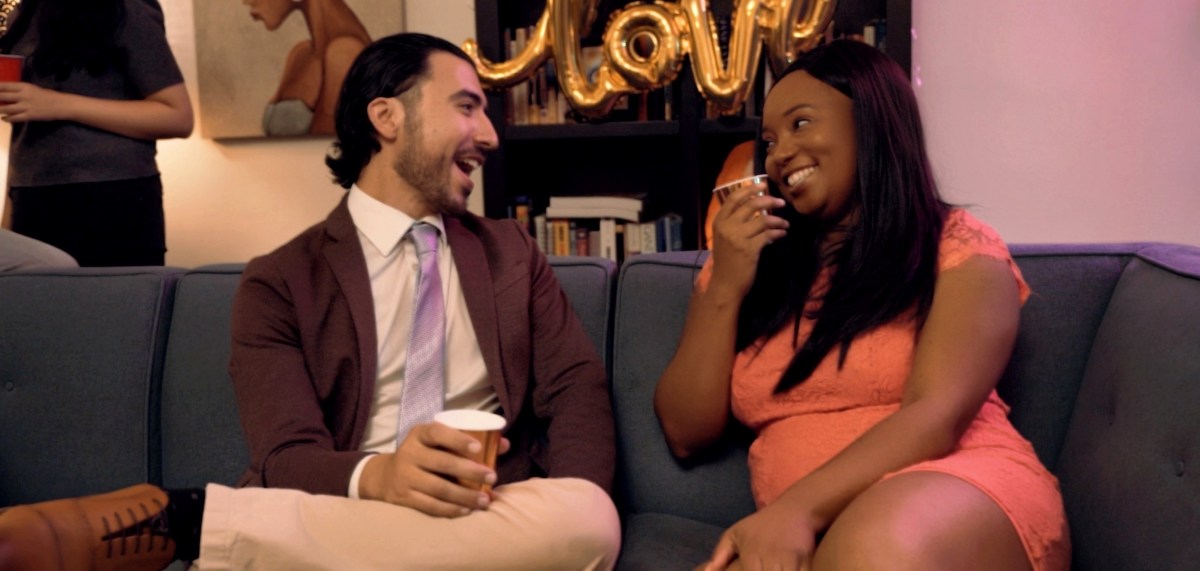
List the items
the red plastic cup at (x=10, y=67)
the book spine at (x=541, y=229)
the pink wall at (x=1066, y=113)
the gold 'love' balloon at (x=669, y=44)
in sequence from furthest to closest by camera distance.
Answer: the book spine at (x=541, y=229)
the pink wall at (x=1066, y=113)
the gold 'love' balloon at (x=669, y=44)
the red plastic cup at (x=10, y=67)

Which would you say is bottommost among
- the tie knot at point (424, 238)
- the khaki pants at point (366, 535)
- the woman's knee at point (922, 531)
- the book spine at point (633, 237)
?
the khaki pants at point (366, 535)

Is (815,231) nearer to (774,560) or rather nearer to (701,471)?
(701,471)

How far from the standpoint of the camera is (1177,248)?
5.07 feet

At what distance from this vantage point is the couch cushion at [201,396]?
1.79 m

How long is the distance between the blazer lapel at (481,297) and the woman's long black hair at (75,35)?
1117 millimetres

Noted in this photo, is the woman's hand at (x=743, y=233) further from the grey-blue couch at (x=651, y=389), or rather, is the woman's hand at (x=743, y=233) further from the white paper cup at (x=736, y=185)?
the grey-blue couch at (x=651, y=389)

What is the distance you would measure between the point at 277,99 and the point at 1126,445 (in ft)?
10.0

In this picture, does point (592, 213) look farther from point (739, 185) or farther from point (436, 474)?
point (436, 474)

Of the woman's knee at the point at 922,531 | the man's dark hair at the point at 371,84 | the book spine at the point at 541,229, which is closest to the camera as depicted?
the woman's knee at the point at 922,531

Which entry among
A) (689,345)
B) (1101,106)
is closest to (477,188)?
(1101,106)

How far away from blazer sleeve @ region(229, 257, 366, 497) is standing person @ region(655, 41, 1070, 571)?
0.50 m

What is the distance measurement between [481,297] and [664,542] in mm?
459

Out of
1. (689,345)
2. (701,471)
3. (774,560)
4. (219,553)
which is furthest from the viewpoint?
(701,471)

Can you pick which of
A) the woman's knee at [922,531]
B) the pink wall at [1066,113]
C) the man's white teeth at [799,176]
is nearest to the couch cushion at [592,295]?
the man's white teeth at [799,176]
